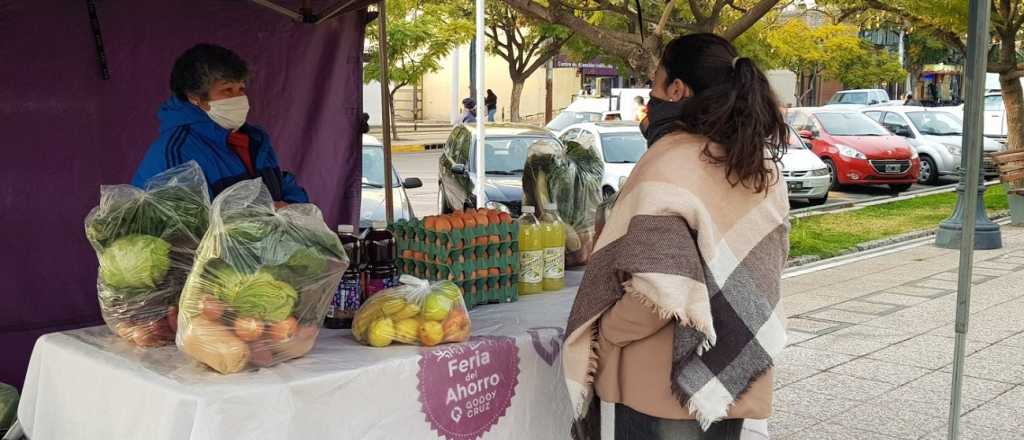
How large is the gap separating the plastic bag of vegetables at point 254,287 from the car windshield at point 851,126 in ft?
54.4

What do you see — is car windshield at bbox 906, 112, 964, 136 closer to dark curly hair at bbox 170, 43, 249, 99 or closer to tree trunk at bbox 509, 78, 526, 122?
tree trunk at bbox 509, 78, 526, 122

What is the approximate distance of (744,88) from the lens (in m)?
2.38

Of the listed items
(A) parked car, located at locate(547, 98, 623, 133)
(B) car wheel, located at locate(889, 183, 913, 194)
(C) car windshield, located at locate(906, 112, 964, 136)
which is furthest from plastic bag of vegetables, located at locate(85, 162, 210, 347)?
(C) car windshield, located at locate(906, 112, 964, 136)

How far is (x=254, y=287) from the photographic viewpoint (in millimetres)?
2361

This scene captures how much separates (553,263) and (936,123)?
1857 cm

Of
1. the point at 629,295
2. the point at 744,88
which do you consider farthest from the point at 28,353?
the point at 744,88

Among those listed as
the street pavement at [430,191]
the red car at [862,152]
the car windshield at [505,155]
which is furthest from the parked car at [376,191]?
the red car at [862,152]

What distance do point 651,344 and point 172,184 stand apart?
1465 mm

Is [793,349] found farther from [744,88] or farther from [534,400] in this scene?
[744,88]

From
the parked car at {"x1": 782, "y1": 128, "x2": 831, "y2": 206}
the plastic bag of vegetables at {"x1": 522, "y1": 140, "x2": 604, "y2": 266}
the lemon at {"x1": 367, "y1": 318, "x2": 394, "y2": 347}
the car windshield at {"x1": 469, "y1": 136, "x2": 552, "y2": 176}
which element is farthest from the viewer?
the parked car at {"x1": 782, "y1": 128, "x2": 831, "y2": 206}

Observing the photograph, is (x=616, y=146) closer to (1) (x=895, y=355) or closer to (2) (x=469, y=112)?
(2) (x=469, y=112)

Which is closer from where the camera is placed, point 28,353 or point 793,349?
point 28,353

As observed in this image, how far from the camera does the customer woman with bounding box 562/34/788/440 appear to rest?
234 centimetres

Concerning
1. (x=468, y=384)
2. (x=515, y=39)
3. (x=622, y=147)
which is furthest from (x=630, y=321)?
(x=515, y=39)
